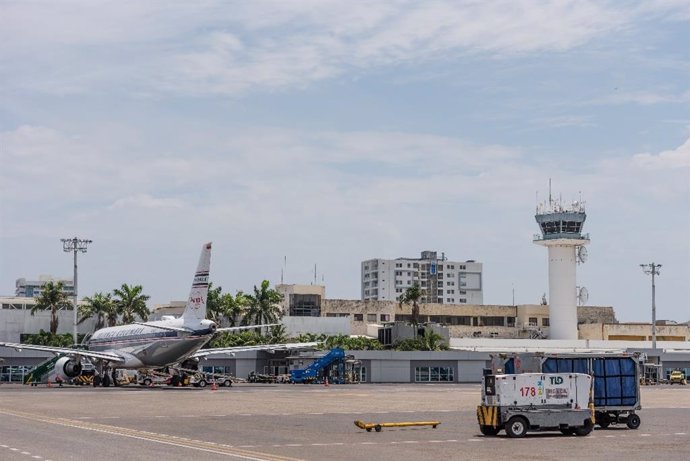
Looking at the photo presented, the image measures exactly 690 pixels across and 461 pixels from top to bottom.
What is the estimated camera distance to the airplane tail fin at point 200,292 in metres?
85.1

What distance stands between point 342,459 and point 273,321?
11726cm

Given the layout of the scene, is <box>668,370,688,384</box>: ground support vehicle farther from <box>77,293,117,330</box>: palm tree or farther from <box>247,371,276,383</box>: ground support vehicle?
<box>77,293,117,330</box>: palm tree

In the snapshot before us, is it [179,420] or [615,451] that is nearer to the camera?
[615,451]

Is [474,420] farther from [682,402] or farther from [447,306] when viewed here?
[447,306]

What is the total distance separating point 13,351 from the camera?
11419cm

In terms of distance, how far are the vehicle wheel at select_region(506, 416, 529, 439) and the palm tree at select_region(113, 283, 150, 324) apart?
108m

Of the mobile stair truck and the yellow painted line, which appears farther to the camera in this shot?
the mobile stair truck

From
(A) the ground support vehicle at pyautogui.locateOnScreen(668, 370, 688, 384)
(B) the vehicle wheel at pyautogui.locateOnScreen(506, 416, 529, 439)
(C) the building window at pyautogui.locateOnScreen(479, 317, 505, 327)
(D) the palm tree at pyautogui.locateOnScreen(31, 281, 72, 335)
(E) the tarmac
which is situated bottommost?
(A) the ground support vehicle at pyautogui.locateOnScreen(668, 370, 688, 384)

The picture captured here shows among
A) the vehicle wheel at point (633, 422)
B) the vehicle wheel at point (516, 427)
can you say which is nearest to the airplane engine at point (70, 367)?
the vehicle wheel at point (633, 422)

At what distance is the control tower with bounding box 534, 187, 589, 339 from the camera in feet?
533

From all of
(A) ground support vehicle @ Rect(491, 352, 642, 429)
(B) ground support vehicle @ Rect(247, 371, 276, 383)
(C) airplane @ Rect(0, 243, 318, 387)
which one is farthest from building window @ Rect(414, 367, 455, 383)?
(A) ground support vehicle @ Rect(491, 352, 642, 429)

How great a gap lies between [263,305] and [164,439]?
111053 mm

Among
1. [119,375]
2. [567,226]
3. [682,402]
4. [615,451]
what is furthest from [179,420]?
[567,226]

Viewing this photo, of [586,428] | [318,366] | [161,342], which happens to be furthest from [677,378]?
[586,428]
